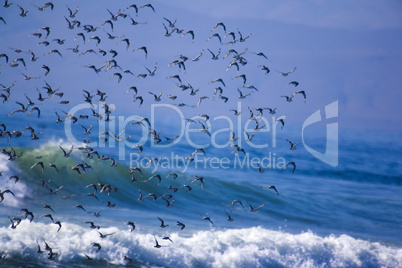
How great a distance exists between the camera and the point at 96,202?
2267cm

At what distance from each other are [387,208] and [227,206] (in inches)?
351

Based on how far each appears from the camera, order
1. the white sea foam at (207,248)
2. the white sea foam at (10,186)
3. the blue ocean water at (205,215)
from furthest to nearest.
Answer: the white sea foam at (10,186) → the blue ocean water at (205,215) → the white sea foam at (207,248)

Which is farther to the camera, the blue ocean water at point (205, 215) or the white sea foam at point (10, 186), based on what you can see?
the white sea foam at point (10, 186)

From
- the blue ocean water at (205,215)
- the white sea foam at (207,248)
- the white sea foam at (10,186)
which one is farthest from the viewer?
the white sea foam at (10,186)

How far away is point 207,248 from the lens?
1722cm

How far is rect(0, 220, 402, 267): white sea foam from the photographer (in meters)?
15.8

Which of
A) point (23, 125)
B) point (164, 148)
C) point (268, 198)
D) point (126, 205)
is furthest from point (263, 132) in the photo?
point (126, 205)

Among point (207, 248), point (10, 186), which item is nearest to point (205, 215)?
point (207, 248)

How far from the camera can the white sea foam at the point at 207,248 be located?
1576 cm

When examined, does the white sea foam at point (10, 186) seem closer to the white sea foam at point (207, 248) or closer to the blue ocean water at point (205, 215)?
the blue ocean water at point (205, 215)

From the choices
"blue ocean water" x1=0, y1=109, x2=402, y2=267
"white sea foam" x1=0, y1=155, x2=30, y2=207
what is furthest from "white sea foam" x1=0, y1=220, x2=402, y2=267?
"white sea foam" x1=0, y1=155, x2=30, y2=207

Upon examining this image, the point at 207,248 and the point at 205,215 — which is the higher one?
the point at 205,215

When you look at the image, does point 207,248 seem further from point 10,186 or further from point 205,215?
point 10,186

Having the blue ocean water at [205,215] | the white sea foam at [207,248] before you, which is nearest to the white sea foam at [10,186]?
the blue ocean water at [205,215]
